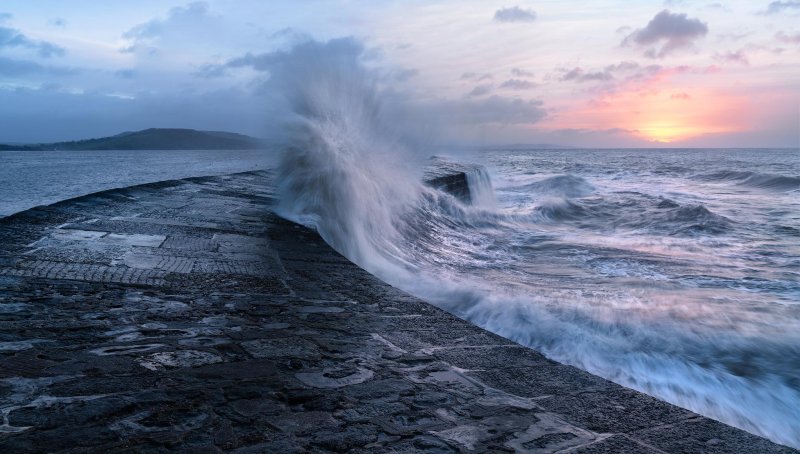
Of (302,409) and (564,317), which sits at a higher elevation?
(302,409)

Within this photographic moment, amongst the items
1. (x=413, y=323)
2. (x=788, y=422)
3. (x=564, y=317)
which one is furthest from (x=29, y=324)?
(x=788, y=422)

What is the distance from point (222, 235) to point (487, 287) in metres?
2.75

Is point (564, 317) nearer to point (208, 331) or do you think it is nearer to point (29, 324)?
point (208, 331)

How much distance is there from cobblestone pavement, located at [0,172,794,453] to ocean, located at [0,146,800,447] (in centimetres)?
93

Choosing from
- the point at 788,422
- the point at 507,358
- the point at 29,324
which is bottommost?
the point at 788,422

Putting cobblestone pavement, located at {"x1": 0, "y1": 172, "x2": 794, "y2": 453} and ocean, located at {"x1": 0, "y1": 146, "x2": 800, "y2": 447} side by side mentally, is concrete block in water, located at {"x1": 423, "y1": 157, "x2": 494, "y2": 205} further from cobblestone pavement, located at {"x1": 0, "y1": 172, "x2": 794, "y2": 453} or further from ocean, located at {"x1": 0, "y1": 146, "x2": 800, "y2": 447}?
cobblestone pavement, located at {"x1": 0, "y1": 172, "x2": 794, "y2": 453}

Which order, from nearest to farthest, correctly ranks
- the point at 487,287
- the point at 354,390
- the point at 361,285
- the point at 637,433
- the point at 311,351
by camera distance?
the point at 637,433 → the point at 354,390 → the point at 311,351 → the point at 361,285 → the point at 487,287

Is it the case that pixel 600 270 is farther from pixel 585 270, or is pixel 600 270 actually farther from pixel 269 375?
pixel 269 375

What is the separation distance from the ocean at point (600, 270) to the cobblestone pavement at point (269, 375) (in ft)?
3.05

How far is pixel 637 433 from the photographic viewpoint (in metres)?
2.12

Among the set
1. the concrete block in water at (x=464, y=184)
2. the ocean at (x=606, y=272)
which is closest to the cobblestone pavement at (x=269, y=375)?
the ocean at (x=606, y=272)

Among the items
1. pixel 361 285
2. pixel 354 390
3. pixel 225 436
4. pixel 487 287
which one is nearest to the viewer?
pixel 225 436

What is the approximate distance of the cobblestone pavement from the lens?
1.93m

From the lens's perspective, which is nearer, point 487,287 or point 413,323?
point 413,323
